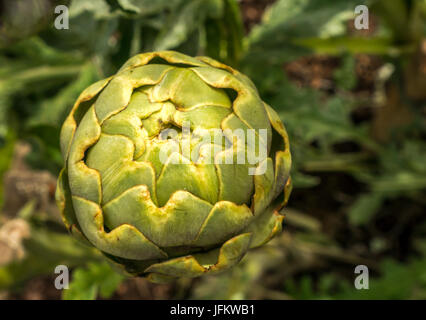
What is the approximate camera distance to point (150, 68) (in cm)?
75

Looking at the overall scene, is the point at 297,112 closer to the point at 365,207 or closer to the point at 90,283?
the point at 365,207

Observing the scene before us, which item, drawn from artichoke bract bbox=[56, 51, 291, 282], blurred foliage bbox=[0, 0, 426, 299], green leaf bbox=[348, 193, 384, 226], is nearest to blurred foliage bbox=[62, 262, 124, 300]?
blurred foliage bbox=[0, 0, 426, 299]

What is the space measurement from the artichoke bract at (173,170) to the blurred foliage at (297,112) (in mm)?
180

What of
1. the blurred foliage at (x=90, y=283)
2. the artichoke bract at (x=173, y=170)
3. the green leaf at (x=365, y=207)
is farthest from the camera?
the green leaf at (x=365, y=207)

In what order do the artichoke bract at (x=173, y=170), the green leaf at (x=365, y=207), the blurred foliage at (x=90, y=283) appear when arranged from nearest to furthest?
the artichoke bract at (x=173, y=170) → the blurred foliage at (x=90, y=283) → the green leaf at (x=365, y=207)

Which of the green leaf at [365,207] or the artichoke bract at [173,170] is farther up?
the artichoke bract at [173,170]

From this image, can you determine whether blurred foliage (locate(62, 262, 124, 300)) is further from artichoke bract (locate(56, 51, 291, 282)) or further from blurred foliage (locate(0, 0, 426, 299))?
artichoke bract (locate(56, 51, 291, 282))

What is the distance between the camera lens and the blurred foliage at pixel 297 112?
1.02 m

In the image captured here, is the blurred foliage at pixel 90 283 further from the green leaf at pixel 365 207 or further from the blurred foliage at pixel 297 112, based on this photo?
the green leaf at pixel 365 207

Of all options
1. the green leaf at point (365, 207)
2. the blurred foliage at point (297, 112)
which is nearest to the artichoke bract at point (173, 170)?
the blurred foliage at point (297, 112)

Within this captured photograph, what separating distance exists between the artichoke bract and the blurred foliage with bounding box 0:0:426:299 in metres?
0.18

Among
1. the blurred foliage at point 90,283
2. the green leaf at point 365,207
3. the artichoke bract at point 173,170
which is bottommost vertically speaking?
the blurred foliage at point 90,283

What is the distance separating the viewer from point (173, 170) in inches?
A: 26.9
